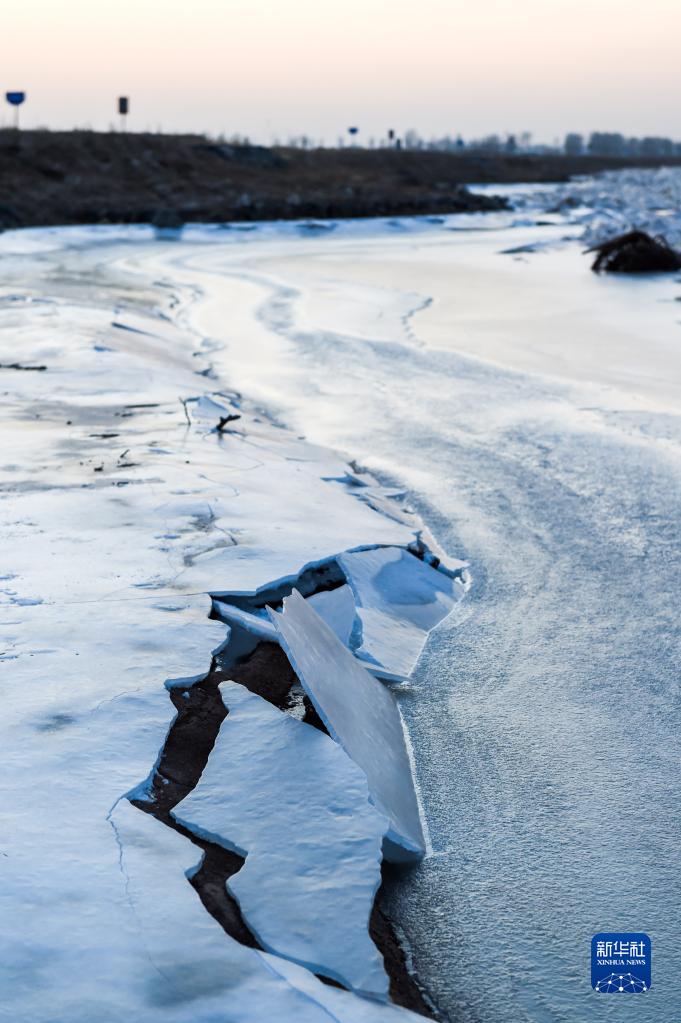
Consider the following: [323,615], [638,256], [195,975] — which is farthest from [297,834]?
[638,256]

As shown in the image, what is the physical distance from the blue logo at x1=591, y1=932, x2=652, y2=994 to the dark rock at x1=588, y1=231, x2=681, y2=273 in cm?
1455

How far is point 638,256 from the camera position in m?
16.0

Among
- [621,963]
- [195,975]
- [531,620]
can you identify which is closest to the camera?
[195,975]

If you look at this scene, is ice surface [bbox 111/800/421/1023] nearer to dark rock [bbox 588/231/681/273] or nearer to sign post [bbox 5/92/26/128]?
dark rock [bbox 588/231/681/273]

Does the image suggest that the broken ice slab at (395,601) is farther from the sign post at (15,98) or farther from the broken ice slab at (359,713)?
the sign post at (15,98)

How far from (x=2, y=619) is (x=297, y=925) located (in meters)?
1.57

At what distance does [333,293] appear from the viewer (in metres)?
13.7

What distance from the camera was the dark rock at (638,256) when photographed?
628 inches

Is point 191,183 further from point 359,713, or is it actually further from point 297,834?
point 297,834

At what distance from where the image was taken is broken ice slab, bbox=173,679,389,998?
2.31 m

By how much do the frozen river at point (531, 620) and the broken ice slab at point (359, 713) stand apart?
0.08 m

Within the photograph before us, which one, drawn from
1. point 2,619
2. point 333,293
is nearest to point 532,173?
point 333,293

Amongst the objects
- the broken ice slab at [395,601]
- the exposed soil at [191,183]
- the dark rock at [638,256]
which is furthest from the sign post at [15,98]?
the broken ice slab at [395,601]

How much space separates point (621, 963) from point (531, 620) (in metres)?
1.88
